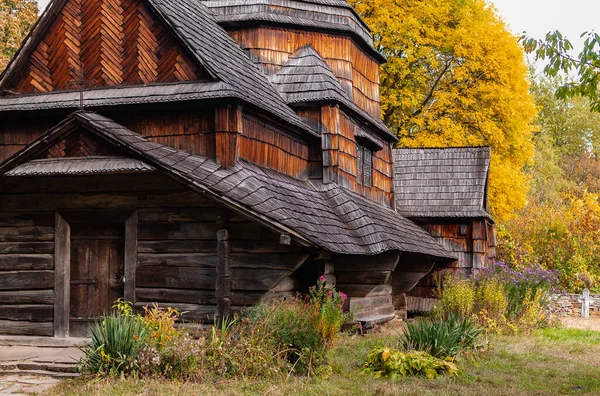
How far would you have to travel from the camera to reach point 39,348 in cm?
1226

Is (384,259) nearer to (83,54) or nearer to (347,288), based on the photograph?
(347,288)

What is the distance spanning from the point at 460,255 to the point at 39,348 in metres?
13.2

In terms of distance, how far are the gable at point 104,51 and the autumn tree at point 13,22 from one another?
14463mm

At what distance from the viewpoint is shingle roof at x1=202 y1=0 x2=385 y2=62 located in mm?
17078

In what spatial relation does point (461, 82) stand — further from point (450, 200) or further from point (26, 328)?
point (26, 328)

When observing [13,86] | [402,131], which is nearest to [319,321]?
[13,86]

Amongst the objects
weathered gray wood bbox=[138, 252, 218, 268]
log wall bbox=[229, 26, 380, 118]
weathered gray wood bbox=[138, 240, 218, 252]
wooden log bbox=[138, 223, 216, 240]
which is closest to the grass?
weathered gray wood bbox=[138, 252, 218, 268]

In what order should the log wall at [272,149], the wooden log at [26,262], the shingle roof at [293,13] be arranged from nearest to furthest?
the wooden log at [26,262] < the log wall at [272,149] < the shingle roof at [293,13]

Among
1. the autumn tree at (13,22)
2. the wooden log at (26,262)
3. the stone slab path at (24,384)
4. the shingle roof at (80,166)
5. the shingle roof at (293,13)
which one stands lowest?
the stone slab path at (24,384)

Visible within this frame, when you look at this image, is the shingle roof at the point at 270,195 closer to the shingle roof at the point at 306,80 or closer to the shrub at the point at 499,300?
the shrub at the point at 499,300

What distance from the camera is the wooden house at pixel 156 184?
38.6 feet

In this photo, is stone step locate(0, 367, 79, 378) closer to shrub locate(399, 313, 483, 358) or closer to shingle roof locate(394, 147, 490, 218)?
shrub locate(399, 313, 483, 358)

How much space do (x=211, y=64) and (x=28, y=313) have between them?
534 centimetres

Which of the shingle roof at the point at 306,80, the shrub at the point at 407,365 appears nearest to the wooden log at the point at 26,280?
the shrub at the point at 407,365
